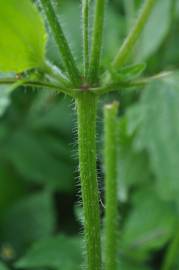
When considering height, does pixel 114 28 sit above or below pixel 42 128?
above

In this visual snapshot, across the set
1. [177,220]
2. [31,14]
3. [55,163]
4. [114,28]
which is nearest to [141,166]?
[177,220]

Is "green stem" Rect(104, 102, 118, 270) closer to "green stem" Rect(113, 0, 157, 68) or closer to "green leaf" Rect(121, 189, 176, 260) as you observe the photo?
"green stem" Rect(113, 0, 157, 68)

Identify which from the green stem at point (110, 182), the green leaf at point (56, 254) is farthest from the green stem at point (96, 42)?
the green leaf at point (56, 254)

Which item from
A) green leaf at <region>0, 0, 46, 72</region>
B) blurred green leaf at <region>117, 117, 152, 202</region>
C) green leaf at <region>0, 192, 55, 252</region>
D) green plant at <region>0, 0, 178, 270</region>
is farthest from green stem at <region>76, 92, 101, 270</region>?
green leaf at <region>0, 192, 55, 252</region>

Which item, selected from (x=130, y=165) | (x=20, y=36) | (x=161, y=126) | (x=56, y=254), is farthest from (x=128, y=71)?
(x=130, y=165)

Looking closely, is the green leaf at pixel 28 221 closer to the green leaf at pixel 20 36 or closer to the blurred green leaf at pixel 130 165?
the blurred green leaf at pixel 130 165

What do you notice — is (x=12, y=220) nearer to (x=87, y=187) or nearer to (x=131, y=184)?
(x=131, y=184)

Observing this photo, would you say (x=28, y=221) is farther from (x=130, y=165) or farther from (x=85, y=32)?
(x=85, y=32)
